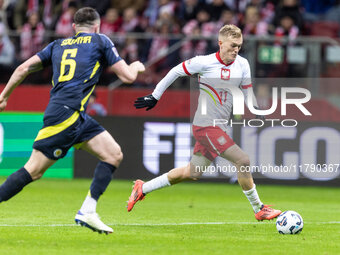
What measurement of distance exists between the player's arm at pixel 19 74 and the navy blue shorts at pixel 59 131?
0.42 m

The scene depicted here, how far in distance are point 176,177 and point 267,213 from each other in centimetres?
120

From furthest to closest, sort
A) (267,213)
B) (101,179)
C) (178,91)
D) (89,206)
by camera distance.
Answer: (178,91) → (267,213) → (101,179) → (89,206)

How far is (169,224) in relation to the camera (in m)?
9.52

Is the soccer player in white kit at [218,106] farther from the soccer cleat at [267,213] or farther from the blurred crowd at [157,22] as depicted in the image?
the blurred crowd at [157,22]

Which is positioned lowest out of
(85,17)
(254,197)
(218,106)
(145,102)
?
(254,197)

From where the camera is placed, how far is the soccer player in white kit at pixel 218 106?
9.52 meters

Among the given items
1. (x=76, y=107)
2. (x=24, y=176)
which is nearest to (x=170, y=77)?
(x=76, y=107)

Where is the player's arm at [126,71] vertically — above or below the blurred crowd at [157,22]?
above

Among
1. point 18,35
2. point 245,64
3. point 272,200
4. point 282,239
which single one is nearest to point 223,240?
point 282,239

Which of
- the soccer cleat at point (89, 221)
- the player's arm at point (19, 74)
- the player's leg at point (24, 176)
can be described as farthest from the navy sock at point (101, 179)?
the player's arm at point (19, 74)

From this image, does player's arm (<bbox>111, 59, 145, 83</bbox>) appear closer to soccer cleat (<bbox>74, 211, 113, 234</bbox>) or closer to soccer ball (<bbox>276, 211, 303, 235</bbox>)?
soccer cleat (<bbox>74, 211, 113, 234</bbox>)

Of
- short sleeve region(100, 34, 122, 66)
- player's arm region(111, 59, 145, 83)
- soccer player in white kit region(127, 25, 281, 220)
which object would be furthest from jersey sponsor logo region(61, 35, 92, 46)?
soccer player in white kit region(127, 25, 281, 220)

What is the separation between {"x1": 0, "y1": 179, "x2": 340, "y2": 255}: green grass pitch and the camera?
297 inches

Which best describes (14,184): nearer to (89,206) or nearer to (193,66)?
(89,206)
